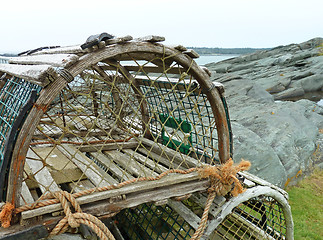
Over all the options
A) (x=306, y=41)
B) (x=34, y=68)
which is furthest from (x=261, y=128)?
(x=306, y=41)

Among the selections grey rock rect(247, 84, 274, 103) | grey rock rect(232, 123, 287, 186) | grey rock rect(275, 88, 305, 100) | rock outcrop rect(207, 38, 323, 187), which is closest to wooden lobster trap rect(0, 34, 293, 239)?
grey rock rect(232, 123, 287, 186)

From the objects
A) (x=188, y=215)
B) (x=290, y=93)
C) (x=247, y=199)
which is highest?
(x=247, y=199)

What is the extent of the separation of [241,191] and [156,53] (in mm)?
1673

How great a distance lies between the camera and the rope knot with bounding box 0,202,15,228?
5.78 ft

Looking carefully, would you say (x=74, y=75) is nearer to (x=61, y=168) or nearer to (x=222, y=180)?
(x=61, y=168)

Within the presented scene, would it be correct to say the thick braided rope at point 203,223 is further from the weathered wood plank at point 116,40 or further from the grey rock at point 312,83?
the grey rock at point 312,83

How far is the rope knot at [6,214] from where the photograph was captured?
1.76 metres

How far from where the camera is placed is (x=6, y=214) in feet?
5.82

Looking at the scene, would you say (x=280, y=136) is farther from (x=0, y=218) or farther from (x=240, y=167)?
(x=0, y=218)

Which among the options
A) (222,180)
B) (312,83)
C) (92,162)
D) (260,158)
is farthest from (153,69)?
(312,83)

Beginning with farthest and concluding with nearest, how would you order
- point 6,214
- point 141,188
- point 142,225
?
point 142,225, point 141,188, point 6,214

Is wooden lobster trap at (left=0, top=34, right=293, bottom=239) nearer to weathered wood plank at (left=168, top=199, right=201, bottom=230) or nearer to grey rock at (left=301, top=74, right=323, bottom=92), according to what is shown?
weathered wood plank at (left=168, top=199, right=201, bottom=230)

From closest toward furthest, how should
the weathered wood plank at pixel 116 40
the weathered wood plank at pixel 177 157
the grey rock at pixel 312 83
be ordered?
1. the weathered wood plank at pixel 116 40
2. the weathered wood plank at pixel 177 157
3. the grey rock at pixel 312 83

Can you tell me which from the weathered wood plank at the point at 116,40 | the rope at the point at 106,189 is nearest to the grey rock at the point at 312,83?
the rope at the point at 106,189
